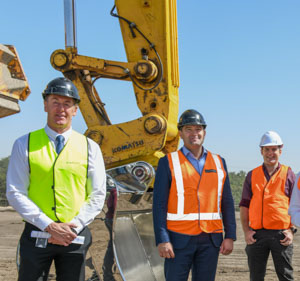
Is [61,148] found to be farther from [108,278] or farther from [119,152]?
[119,152]

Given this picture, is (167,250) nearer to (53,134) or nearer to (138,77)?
(53,134)

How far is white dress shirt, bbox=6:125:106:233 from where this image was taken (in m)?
2.85

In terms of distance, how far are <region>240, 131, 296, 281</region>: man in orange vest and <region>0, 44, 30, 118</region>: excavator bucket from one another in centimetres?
289

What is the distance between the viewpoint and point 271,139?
4457mm

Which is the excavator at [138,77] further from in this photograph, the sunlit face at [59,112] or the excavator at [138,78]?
the sunlit face at [59,112]

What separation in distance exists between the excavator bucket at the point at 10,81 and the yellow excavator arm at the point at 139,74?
513 cm

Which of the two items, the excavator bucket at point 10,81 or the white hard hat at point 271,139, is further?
the white hard hat at point 271,139

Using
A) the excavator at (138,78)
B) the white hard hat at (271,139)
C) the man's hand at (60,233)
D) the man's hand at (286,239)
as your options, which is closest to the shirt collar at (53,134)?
the man's hand at (60,233)

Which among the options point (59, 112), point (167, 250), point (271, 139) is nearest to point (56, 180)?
point (59, 112)

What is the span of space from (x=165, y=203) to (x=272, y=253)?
145 cm

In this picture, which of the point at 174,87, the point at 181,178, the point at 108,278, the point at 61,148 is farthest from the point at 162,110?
the point at 61,148

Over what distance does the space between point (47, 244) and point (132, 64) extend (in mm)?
5160

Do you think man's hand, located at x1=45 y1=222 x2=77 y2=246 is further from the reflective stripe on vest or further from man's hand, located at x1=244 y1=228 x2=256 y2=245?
man's hand, located at x1=244 y1=228 x2=256 y2=245

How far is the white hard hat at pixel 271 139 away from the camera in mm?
4441
